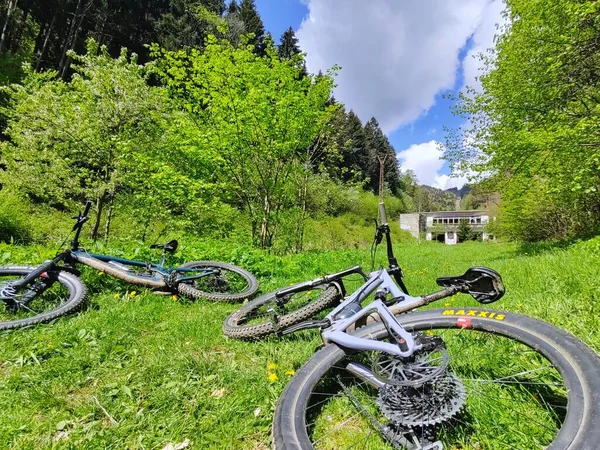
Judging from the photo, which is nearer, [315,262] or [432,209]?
[315,262]

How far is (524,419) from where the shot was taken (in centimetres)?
168

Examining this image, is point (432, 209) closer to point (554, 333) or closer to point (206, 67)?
point (206, 67)

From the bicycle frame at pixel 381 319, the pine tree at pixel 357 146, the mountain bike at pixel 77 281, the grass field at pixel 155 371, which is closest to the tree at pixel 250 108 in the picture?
the mountain bike at pixel 77 281

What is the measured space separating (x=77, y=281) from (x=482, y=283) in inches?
166

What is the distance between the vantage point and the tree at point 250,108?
8438mm

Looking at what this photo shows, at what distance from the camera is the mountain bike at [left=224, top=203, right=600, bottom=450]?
1.45 m

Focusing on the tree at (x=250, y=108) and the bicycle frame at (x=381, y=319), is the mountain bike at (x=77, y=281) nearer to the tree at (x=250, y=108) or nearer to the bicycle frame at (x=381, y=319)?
the bicycle frame at (x=381, y=319)

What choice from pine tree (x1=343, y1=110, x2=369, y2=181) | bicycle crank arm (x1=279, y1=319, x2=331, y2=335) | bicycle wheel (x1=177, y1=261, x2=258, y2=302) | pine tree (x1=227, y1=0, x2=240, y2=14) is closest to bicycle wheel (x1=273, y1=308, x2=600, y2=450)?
bicycle crank arm (x1=279, y1=319, x2=331, y2=335)

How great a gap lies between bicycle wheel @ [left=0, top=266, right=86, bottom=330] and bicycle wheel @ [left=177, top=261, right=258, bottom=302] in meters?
1.26

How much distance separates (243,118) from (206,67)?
176 cm

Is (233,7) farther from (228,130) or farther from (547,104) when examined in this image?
(547,104)

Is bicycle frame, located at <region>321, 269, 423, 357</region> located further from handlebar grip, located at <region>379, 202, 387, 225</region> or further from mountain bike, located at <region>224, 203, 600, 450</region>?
handlebar grip, located at <region>379, 202, 387, 225</region>

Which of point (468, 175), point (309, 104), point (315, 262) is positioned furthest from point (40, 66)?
point (468, 175)

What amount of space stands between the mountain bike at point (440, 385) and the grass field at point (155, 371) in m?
0.39
